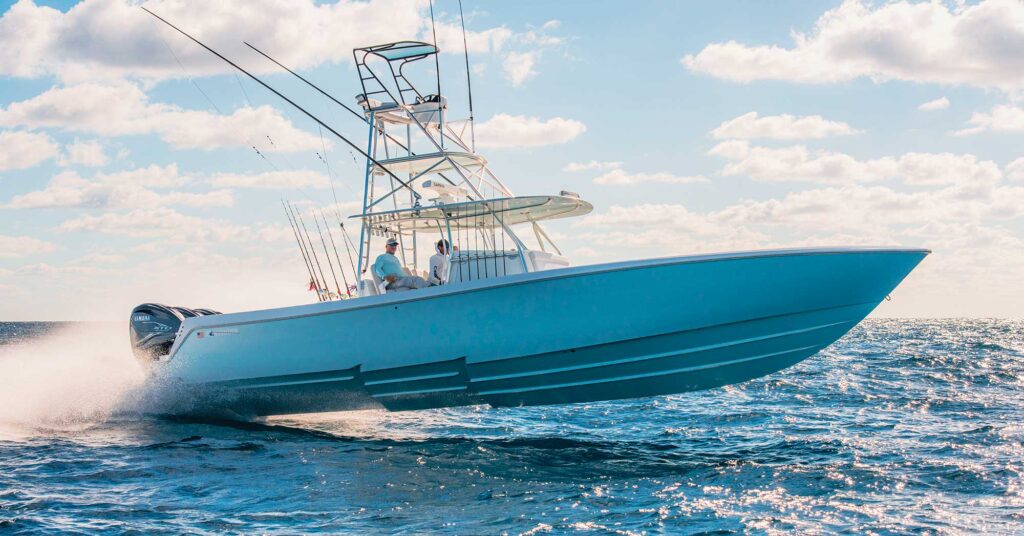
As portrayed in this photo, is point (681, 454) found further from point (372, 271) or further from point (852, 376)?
point (852, 376)

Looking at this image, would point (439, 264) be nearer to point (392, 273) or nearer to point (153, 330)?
point (392, 273)

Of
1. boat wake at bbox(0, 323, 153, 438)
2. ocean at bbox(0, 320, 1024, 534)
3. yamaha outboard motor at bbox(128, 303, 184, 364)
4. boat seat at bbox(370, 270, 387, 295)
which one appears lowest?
ocean at bbox(0, 320, 1024, 534)

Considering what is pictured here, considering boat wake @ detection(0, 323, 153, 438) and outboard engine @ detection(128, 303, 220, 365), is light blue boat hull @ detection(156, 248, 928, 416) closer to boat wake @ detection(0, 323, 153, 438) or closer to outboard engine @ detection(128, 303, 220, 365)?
outboard engine @ detection(128, 303, 220, 365)

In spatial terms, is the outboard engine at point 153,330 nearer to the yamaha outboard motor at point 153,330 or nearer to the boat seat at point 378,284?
the yamaha outboard motor at point 153,330

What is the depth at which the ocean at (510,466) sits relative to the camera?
20.9 feet

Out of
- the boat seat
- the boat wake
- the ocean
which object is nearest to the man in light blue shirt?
the boat seat

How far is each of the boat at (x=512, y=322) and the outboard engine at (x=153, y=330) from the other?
0.25 m

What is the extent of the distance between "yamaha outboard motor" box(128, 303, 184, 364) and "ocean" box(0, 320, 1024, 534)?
28.4 inches

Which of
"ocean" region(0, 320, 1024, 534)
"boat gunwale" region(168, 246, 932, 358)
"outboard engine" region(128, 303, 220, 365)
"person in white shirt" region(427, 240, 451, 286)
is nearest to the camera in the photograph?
"ocean" region(0, 320, 1024, 534)

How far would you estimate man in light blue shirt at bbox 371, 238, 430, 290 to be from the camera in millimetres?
9430

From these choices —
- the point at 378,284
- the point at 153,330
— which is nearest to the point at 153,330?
the point at 153,330

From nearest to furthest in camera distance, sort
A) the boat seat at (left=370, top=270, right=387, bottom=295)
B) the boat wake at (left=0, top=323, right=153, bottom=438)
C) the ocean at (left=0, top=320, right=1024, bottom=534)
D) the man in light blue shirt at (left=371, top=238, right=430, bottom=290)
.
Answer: the ocean at (left=0, top=320, right=1024, bottom=534), the man in light blue shirt at (left=371, top=238, right=430, bottom=290), the boat seat at (left=370, top=270, right=387, bottom=295), the boat wake at (left=0, top=323, right=153, bottom=438)

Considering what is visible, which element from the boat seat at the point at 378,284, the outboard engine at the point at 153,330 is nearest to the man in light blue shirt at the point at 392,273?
the boat seat at the point at 378,284

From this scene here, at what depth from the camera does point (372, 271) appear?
9867 mm
